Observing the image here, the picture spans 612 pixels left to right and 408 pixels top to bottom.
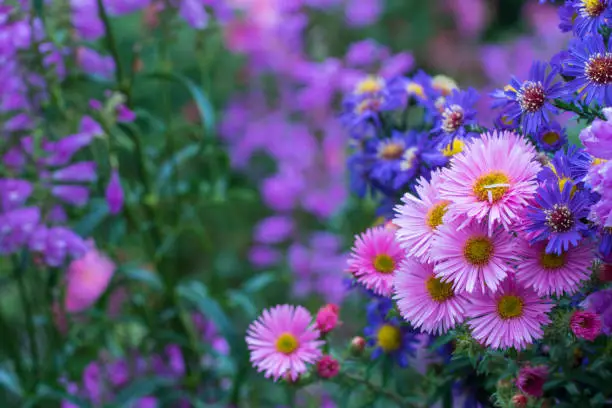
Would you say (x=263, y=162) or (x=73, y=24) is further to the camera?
(x=263, y=162)

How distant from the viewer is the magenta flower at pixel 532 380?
2.20 feet

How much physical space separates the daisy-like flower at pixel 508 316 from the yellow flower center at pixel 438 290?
2 centimetres

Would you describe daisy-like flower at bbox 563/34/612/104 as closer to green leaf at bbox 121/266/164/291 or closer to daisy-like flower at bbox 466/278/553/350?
daisy-like flower at bbox 466/278/553/350

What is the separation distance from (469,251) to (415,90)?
11.1 inches

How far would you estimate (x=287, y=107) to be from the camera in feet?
5.51

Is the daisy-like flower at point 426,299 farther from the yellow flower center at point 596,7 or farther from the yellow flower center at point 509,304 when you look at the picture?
the yellow flower center at point 596,7

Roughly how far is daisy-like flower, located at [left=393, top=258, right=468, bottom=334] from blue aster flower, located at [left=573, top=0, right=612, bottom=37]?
0.70ft

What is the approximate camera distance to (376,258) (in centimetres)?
69

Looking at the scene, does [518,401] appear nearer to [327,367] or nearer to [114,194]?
[327,367]

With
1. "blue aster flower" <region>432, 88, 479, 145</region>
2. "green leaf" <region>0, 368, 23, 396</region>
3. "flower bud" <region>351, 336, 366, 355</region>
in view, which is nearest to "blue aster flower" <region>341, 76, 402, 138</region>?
"blue aster flower" <region>432, 88, 479, 145</region>

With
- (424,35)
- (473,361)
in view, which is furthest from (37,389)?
(424,35)

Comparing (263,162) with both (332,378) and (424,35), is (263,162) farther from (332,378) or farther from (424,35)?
(332,378)

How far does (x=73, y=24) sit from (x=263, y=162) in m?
0.80

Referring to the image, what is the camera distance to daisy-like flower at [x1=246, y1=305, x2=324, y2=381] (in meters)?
0.68
